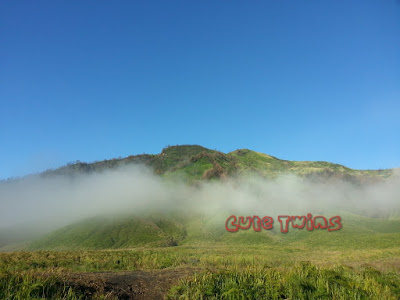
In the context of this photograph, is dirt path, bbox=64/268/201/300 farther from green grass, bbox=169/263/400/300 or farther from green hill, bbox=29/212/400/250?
green hill, bbox=29/212/400/250

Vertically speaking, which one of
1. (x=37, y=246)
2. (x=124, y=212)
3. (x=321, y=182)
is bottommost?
(x=37, y=246)

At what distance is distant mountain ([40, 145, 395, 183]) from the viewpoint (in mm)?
124375

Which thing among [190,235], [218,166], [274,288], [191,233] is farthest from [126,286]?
[218,166]

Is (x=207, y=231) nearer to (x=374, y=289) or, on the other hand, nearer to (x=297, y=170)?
(x=374, y=289)

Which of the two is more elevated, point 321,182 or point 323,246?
point 321,182

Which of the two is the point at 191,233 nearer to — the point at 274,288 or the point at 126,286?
the point at 126,286

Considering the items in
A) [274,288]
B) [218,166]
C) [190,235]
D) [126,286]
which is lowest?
[190,235]

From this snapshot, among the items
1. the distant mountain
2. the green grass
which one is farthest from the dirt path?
the distant mountain

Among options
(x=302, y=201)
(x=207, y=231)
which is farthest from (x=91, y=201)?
(x=302, y=201)

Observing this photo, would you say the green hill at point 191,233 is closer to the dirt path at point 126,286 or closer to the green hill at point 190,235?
the green hill at point 190,235

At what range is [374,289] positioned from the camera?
43.4ft

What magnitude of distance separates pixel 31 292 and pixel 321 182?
125446mm

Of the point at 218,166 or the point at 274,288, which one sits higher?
the point at 218,166

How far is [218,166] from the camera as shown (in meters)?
125
